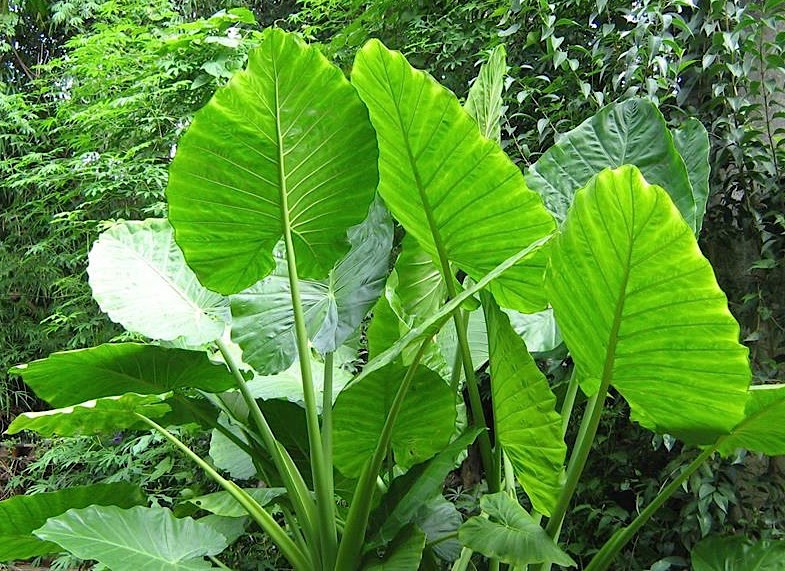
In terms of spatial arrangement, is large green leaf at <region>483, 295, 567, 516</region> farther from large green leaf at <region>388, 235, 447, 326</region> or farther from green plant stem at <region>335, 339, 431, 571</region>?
large green leaf at <region>388, 235, 447, 326</region>

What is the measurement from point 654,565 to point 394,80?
115cm

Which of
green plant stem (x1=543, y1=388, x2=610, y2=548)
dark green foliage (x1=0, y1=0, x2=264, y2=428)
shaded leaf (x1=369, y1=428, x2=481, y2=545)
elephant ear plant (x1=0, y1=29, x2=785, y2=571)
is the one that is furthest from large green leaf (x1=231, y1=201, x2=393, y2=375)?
dark green foliage (x1=0, y1=0, x2=264, y2=428)

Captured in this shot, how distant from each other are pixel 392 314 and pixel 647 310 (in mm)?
509

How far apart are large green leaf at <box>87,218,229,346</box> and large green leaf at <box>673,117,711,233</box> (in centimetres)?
81

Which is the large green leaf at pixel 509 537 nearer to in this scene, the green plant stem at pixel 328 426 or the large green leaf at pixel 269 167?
the green plant stem at pixel 328 426

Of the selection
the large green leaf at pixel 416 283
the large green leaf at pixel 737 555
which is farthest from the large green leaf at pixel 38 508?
the large green leaf at pixel 737 555

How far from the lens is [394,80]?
2.85 feet

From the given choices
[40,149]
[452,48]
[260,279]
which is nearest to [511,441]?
[260,279]

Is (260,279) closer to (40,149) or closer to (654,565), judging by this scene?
(654,565)

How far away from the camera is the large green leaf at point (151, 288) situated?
1.05 meters

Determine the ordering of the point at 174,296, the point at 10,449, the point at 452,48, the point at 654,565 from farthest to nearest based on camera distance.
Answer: the point at 10,449, the point at 452,48, the point at 654,565, the point at 174,296

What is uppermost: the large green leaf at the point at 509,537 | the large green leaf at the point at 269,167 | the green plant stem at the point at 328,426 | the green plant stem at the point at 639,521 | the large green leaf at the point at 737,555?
the large green leaf at the point at 269,167

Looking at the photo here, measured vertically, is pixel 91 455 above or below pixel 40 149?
below

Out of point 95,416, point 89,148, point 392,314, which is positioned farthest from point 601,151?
point 89,148
